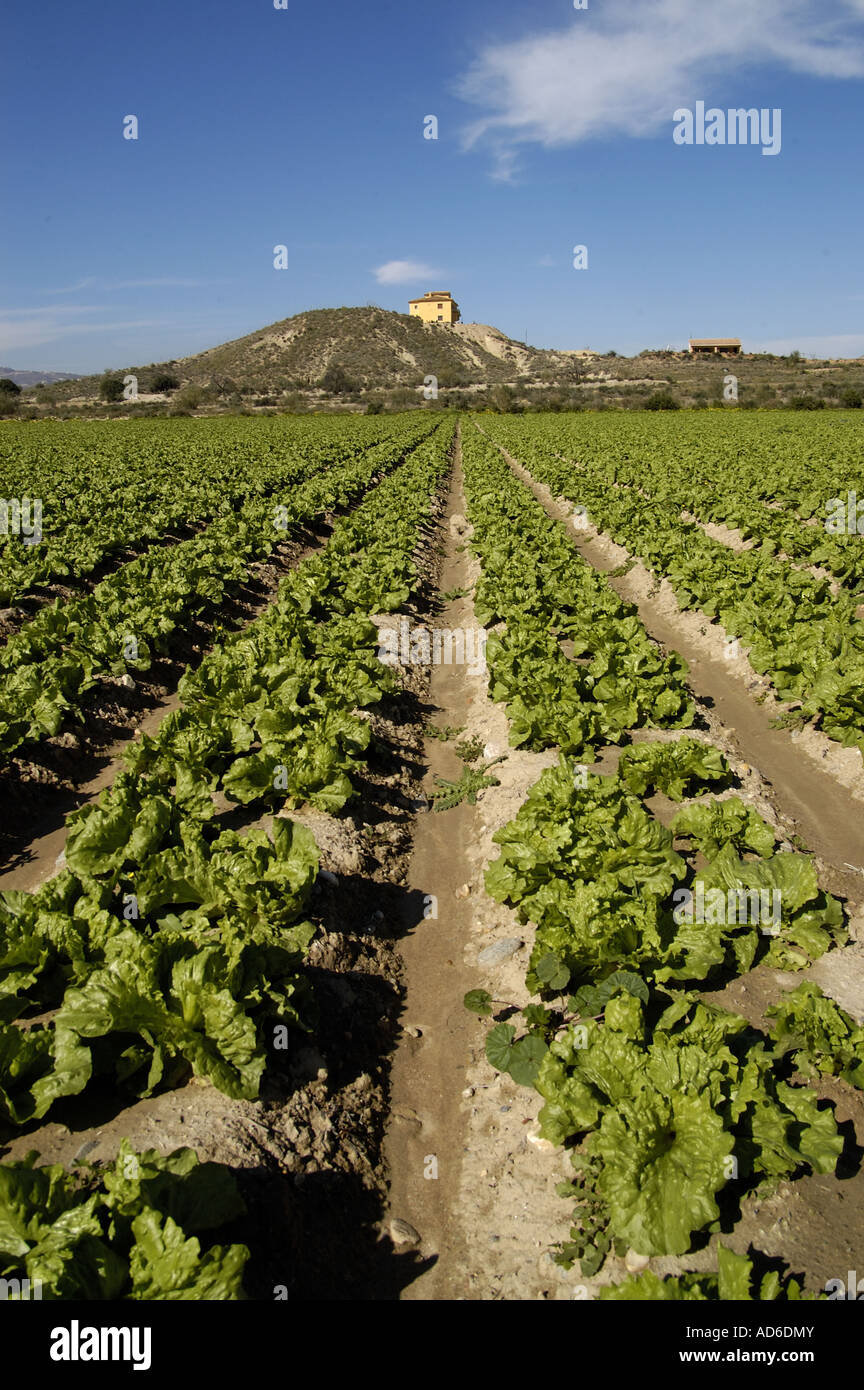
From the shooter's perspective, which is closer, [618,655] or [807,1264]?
[807,1264]

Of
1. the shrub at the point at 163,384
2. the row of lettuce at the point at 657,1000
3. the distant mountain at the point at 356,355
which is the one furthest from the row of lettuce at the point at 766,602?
the shrub at the point at 163,384

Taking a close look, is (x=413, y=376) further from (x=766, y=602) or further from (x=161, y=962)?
(x=161, y=962)

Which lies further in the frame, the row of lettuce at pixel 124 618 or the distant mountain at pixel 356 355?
the distant mountain at pixel 356 355

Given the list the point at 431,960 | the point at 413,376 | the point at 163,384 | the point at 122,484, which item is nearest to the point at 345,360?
the point at 413,376

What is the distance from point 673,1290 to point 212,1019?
2739mm

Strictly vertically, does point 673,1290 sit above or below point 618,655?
below

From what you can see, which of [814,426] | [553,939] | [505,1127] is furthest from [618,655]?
[814,426]

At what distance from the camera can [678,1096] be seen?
4.11 metres

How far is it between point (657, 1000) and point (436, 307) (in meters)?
198

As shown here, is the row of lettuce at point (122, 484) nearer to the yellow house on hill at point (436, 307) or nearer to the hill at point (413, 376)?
the hill at point (413, 376)

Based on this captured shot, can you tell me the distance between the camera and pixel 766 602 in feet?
44.8

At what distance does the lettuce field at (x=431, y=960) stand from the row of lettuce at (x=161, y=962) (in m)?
0.02

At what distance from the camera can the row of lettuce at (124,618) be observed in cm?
957
